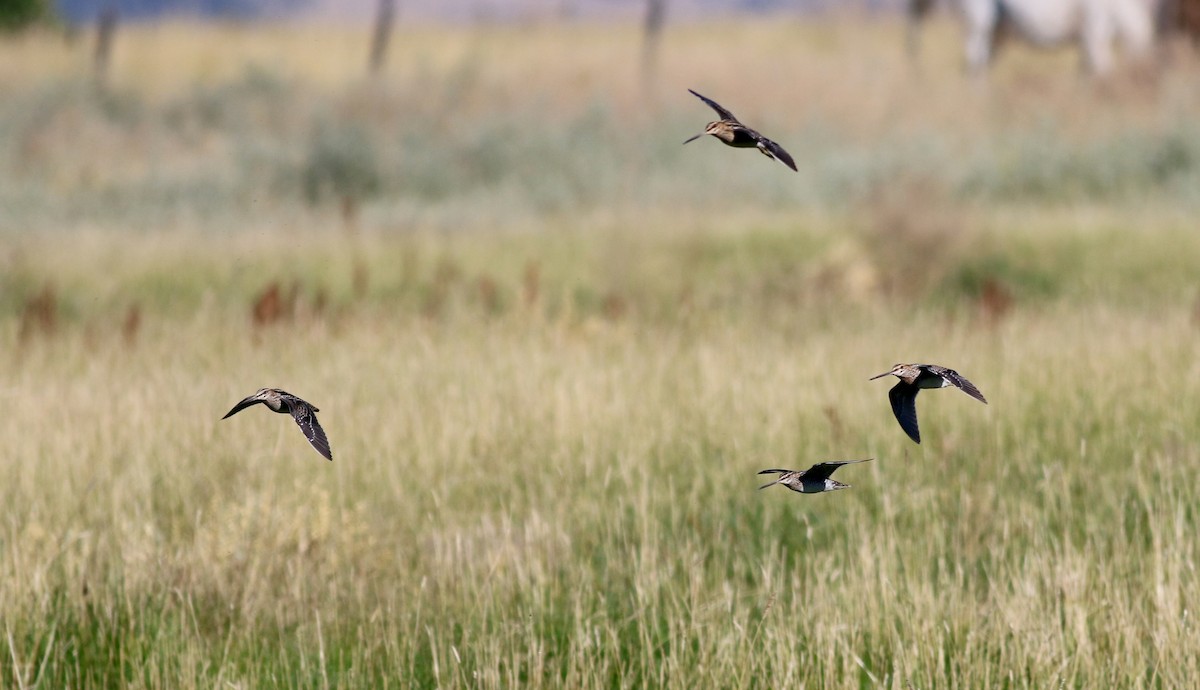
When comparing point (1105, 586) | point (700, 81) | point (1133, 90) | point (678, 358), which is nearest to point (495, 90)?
point (700, 81)

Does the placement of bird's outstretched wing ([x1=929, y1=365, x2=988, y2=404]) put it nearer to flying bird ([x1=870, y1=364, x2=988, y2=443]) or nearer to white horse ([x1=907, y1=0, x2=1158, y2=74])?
flying bird ([x1=870, y1=364, x2=988, y2=443])

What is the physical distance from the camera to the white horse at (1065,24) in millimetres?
23438

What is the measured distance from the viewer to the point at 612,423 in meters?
6.08

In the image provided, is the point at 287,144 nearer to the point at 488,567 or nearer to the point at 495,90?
the point at 495,90

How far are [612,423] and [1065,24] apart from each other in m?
20.4

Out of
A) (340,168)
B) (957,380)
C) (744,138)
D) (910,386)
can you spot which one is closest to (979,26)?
(340,168)

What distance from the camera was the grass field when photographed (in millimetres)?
4004

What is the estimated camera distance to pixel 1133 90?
69.1 feet

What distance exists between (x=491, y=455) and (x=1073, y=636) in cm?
266

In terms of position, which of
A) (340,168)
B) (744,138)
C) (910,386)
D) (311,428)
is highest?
(340,168)


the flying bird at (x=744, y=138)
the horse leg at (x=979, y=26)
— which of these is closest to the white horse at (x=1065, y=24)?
the horse leg at (x=979, y=26)

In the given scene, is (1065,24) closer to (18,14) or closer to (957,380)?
(957,380)

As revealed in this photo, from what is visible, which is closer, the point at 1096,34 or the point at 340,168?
the point at 340,168

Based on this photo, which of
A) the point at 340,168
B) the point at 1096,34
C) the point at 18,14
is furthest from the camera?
the point at 18,14
